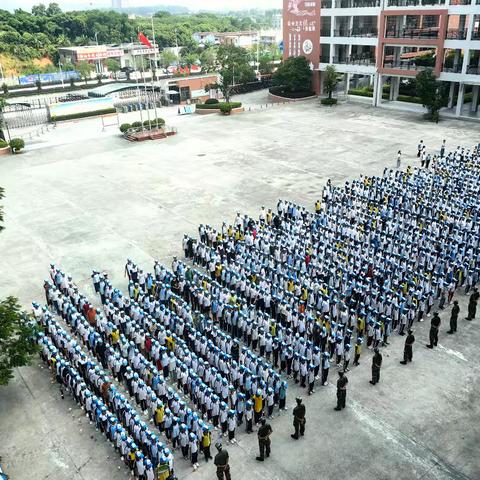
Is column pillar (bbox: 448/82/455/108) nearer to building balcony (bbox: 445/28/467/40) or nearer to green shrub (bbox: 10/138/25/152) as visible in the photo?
building balcony (bbox: 445/28/467/40)

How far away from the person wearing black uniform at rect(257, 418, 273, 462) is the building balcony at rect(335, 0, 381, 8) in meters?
41.1

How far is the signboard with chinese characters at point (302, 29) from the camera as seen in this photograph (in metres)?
47.8

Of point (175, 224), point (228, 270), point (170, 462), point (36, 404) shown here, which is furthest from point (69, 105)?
point (170, 462)

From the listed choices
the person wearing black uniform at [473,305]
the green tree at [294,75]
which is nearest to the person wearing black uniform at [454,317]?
the person wearing black uniform at [473,305]

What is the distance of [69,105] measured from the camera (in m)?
45.0

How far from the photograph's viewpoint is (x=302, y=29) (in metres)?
48.9

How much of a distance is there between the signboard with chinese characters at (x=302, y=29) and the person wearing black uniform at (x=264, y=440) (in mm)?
43781

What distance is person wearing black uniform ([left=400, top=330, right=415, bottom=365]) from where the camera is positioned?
41.9ft

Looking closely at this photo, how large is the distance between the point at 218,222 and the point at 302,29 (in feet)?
111

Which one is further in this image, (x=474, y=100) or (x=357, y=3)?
(x=357, y=3)

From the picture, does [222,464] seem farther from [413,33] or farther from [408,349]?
[413,33]

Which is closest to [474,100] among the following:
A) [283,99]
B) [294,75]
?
[294,75]

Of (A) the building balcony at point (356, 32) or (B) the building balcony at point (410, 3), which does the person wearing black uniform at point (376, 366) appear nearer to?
(B) the building balcony at point (410, 3)

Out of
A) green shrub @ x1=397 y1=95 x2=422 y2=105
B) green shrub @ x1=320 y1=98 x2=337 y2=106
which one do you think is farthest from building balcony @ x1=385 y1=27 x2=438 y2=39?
green shrub @ x1=320 y1=98 x2=337 y2=106
